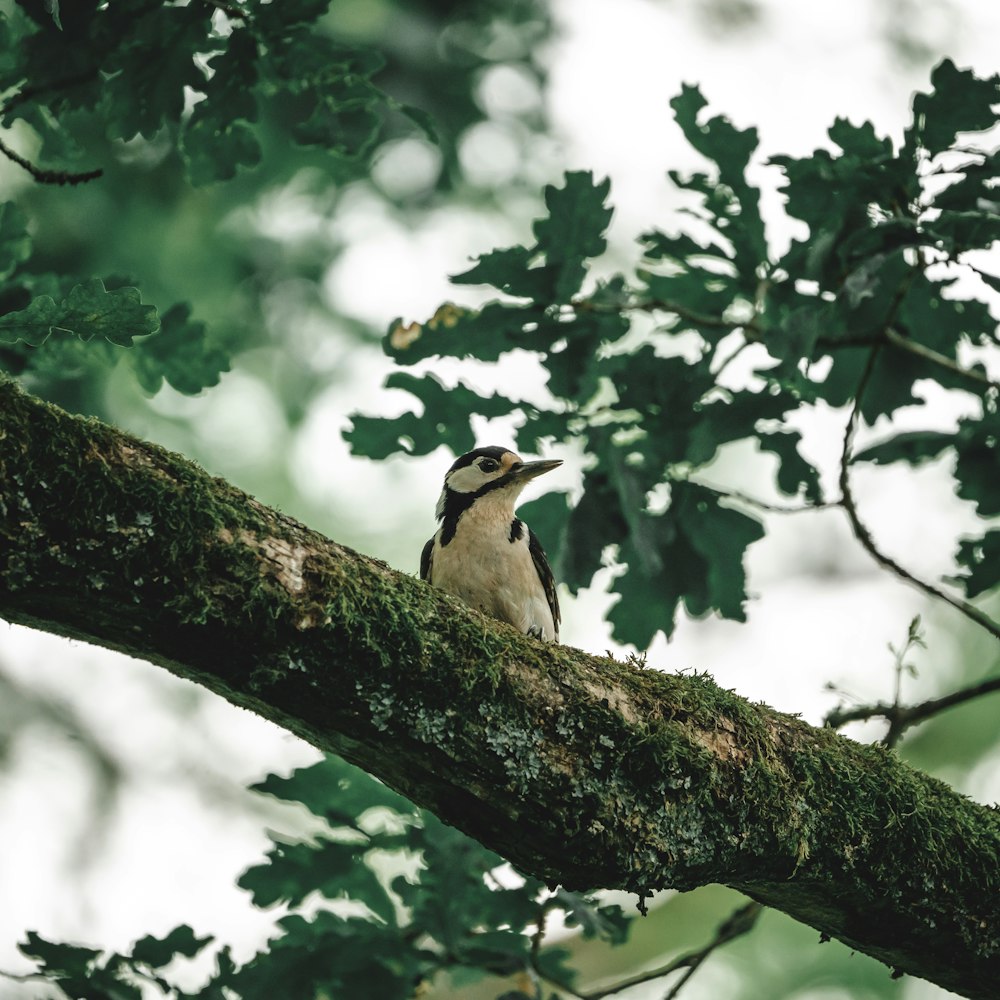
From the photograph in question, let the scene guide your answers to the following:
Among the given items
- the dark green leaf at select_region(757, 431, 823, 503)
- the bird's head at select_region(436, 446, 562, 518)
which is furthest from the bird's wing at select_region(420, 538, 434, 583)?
the dark green leaf at select_region(757, 431, 823, 503)

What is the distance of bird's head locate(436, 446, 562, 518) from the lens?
4.56 meters

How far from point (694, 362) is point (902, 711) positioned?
134cm

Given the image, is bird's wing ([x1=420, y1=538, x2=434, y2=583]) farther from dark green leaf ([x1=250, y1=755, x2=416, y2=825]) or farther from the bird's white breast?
dark green leaf ([x1=250, y1=755, x2=416, y2=825])

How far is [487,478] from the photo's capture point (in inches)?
184

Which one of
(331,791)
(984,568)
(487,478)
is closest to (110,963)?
(331,791)

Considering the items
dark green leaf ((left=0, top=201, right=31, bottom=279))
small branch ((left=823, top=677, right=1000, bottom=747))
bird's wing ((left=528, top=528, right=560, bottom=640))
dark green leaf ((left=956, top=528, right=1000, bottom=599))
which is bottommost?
small branch ((left=823, top=677, right=1000, bottom=747))

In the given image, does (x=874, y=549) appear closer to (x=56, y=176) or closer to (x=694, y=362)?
(x=694, y=362)

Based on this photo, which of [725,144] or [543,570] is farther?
[543,570]

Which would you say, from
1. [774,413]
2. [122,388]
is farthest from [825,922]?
[122,388]

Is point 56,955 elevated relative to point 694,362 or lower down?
lower down

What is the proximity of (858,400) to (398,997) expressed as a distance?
2.20m

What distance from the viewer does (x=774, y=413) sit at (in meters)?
3.57

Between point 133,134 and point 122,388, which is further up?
point 122,388

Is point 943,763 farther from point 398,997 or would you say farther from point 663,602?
point 398,997
